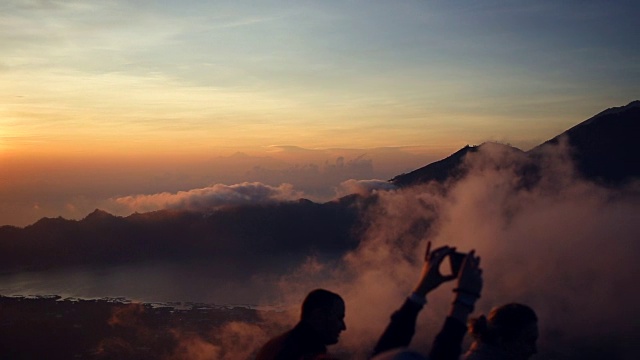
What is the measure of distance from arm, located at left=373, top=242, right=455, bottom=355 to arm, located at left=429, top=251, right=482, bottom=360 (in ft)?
0.46

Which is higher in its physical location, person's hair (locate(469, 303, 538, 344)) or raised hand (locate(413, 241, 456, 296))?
raised hand (locate(413, 241, 456, 296))

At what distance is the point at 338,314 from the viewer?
195 inches

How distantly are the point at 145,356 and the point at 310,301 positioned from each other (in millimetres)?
209838

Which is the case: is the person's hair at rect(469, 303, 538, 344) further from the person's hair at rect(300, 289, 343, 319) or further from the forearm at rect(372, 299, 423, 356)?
the person's hair at rect(300, 289, 343, 319)

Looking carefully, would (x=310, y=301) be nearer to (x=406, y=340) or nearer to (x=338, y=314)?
(x=338, y=314)

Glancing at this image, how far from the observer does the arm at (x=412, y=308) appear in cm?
479

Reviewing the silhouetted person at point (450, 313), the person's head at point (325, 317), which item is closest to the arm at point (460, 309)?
the silhouetted person at point (450, 313)

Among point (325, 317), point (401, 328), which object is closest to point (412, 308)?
point (401, 328)

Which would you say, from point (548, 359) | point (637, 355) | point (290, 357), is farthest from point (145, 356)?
point (290, 357)

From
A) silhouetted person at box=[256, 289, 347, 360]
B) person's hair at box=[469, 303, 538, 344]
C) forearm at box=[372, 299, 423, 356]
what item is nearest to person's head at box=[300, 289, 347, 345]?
silhouetted person at box=[256, 289, 347, 360]

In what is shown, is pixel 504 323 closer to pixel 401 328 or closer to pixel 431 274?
pixel 431 274

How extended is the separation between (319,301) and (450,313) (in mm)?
1018

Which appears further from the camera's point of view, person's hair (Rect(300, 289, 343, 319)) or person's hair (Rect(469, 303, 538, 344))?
person's hair (Rect(300, 289, 343, 319))

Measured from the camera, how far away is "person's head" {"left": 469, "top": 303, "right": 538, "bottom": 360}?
15.1 feet
